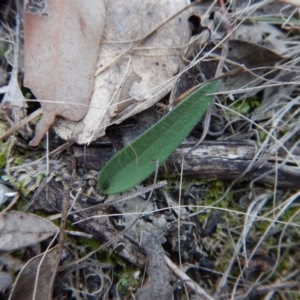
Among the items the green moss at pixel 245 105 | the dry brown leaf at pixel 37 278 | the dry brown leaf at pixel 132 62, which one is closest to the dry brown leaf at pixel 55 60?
the dry brown leaf at pixel 132 62

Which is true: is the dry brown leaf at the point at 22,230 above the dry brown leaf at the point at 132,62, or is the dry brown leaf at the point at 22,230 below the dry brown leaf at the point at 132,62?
below

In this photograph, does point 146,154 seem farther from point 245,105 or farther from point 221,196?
point 245,105

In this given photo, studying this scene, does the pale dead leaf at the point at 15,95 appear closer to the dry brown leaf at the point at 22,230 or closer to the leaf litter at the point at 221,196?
the leaf litter at the point at 221,196

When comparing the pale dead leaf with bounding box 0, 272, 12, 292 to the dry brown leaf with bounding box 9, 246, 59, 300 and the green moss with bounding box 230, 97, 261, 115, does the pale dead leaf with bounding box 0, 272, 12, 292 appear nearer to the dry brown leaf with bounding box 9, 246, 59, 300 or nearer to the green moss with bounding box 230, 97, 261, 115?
the dry brown leaf with bounding box 9, 246, 59, 300

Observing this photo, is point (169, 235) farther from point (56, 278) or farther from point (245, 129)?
point (245, 129)

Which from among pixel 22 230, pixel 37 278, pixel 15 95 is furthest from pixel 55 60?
pixel 37 278

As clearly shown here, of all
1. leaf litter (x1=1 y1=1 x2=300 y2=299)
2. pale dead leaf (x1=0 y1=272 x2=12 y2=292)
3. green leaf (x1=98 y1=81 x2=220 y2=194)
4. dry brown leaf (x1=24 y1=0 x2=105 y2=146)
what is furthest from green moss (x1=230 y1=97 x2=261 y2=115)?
pale dead leaf (x1=0 y1=272 x2=12 y2=292)
